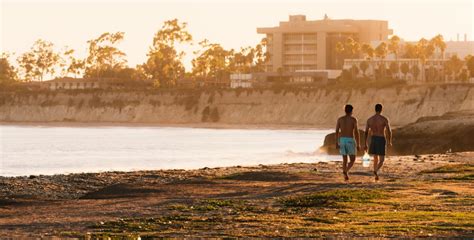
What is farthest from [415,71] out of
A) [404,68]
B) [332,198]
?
[332,198]

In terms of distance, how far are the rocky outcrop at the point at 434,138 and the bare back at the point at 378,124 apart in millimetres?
20827

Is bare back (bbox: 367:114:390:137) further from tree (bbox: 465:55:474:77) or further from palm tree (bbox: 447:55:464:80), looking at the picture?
palm tree (bbox: 447:55:464:80)

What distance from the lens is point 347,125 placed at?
25750mm

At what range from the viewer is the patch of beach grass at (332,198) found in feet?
67.4

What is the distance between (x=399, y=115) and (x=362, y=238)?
386ft

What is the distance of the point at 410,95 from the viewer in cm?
13612

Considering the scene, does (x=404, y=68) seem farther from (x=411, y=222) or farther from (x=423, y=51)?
(x=411, y=222)

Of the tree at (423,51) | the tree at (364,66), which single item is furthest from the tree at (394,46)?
the tree at (364,66)

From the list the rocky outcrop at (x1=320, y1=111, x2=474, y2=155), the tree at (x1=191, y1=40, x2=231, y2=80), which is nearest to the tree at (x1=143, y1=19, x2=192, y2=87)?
the tree at (x1=191, y1=40, x2=231, y2=80)

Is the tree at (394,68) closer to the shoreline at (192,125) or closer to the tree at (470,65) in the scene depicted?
the tree at (470,65)

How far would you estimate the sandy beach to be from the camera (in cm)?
1659

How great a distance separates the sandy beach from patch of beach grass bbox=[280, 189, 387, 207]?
2 centimetres

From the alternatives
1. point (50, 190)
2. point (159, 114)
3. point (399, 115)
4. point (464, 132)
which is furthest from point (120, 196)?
point (159, 114)

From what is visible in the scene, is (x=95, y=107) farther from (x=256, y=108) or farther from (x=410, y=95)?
(x=410, y=95)
